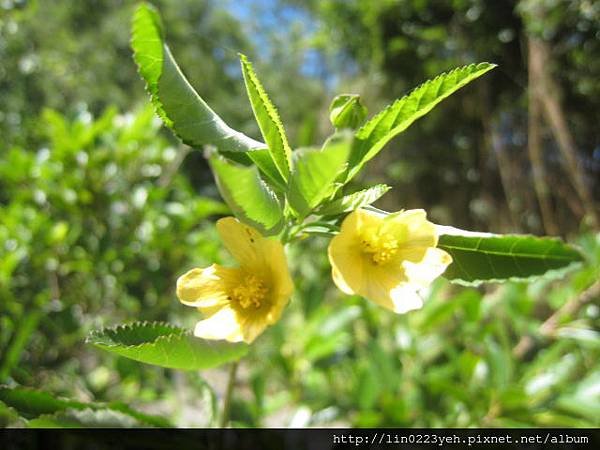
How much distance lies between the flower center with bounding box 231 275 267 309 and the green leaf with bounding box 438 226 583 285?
0.18m

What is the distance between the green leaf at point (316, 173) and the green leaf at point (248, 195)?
0.02 m

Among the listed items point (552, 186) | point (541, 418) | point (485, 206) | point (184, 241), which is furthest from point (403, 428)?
point (485, 206)

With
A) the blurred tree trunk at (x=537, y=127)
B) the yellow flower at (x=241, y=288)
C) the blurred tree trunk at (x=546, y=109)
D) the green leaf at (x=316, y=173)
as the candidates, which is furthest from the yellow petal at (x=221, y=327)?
the blurred tree trunk at (x=537, y=127)

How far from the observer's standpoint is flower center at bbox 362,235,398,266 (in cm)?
47

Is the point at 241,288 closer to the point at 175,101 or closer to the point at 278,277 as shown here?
the point at 278,277

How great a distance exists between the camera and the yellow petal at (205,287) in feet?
1.44

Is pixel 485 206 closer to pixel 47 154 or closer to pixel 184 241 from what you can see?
pixel 184 241

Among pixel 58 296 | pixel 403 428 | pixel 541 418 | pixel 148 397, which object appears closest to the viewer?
pixel 403 428

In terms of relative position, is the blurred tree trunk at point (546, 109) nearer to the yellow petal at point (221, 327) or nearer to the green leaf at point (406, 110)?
the green leaf at point (406, 110)

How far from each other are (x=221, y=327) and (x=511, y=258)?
0.26 m

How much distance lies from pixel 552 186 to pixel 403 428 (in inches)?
123

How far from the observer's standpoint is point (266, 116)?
0.41 meters

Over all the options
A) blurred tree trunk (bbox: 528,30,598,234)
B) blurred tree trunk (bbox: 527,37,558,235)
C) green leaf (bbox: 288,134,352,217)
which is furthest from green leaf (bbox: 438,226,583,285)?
blurred tree trunk (bbox: 527,37,558,235)

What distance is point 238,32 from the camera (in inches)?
360
